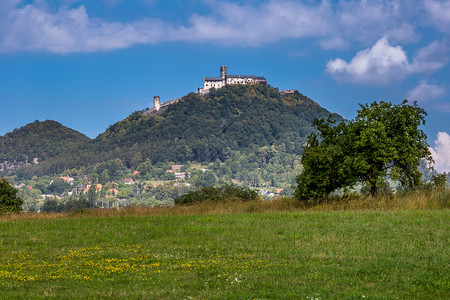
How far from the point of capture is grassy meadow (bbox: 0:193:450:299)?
7.28 metres

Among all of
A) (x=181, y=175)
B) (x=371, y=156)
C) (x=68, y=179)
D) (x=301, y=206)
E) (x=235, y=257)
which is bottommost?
(x=235, y=257)

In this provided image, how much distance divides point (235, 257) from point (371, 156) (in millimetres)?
11611

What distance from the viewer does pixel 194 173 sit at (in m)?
192

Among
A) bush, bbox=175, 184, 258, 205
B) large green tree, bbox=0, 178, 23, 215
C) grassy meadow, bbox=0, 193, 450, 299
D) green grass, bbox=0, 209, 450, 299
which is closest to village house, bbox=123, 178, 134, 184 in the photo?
large green tree, bbox=0, 178, 23, 215

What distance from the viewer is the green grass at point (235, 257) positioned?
727 centimetres

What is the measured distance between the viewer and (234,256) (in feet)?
31.9

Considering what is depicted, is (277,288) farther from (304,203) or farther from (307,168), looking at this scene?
(307,168)

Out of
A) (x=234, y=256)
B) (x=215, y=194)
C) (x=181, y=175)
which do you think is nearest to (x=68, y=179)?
(x=181, y=175)

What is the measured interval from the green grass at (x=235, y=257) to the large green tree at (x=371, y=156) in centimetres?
474

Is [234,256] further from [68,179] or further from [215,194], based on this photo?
[68,179]

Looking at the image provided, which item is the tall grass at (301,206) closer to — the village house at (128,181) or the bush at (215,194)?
the bush at (215,194)

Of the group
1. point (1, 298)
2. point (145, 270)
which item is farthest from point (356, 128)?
point (1, 298)

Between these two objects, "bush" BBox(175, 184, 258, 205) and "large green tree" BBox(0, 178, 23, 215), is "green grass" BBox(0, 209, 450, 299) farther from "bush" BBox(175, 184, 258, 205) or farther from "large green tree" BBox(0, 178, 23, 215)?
"large green tree" BBox(0, 178, 23, 215)

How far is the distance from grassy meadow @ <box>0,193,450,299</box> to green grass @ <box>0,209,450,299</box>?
2 centimetres
